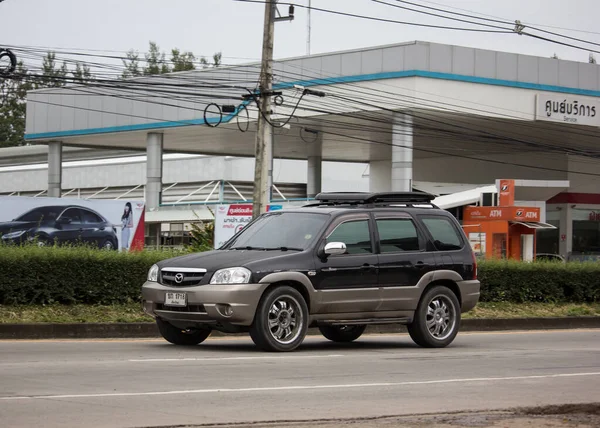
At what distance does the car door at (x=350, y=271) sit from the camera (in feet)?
44.5

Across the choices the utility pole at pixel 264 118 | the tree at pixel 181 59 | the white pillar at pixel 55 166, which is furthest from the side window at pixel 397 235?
the tree at pixel 181 59

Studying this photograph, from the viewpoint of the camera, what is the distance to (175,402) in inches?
336

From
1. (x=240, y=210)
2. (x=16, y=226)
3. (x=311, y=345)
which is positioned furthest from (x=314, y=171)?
(x=311, y=345)

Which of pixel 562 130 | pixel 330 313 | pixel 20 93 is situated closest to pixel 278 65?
pixel 562 130

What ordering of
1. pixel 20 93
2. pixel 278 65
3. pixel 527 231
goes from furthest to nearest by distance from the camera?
pixel 20 93, pixel 278 65, pixel 527 231

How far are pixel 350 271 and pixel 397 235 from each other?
3.65ft

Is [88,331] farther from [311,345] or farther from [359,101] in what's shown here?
[359,101]

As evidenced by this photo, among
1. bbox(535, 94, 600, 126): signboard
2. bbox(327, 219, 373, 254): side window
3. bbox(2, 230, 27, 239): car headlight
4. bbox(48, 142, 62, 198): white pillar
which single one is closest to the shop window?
bbox(535, 94, 600, 126): signboard

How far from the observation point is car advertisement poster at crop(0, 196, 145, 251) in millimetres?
28922

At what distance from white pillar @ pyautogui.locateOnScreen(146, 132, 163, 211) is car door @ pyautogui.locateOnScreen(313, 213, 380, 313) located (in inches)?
1501

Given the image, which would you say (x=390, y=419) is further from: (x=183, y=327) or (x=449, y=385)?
(x=183, y=327)

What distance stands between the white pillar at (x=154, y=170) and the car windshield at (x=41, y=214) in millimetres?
21580

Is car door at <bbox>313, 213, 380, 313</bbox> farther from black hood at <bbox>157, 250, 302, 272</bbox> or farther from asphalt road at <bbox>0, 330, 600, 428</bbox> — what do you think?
asphalt road at <bbox>0, 330, 600, 428</bbox>

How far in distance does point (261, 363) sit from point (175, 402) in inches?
128
